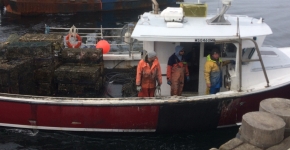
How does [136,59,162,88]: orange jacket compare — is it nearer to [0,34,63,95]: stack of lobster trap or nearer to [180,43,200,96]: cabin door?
[180,43,200,96]: cabin door

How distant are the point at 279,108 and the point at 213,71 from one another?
2342 mm

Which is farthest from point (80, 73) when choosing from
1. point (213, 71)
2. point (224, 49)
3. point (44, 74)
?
point (224, 49)

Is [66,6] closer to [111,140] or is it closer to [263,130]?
[111,140]

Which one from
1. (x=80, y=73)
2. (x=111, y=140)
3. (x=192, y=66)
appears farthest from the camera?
(x=192, y=66)

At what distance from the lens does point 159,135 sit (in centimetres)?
839

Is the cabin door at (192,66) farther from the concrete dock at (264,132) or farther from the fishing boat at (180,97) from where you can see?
the concrete dock at (264,132)

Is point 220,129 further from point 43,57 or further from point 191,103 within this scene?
point 43,57

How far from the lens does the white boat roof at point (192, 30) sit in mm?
7676

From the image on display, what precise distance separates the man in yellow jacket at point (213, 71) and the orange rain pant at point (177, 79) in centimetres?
53

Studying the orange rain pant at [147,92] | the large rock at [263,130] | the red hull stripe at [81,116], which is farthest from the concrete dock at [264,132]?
the orange rain pant at [147,92]

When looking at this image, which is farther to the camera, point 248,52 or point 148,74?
point 248,52

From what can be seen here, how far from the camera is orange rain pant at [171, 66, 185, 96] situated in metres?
7.89

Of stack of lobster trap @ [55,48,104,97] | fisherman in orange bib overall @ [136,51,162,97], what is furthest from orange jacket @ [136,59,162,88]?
stack of lobster trap @ [55,48,104,97]

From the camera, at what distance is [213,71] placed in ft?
25.5
